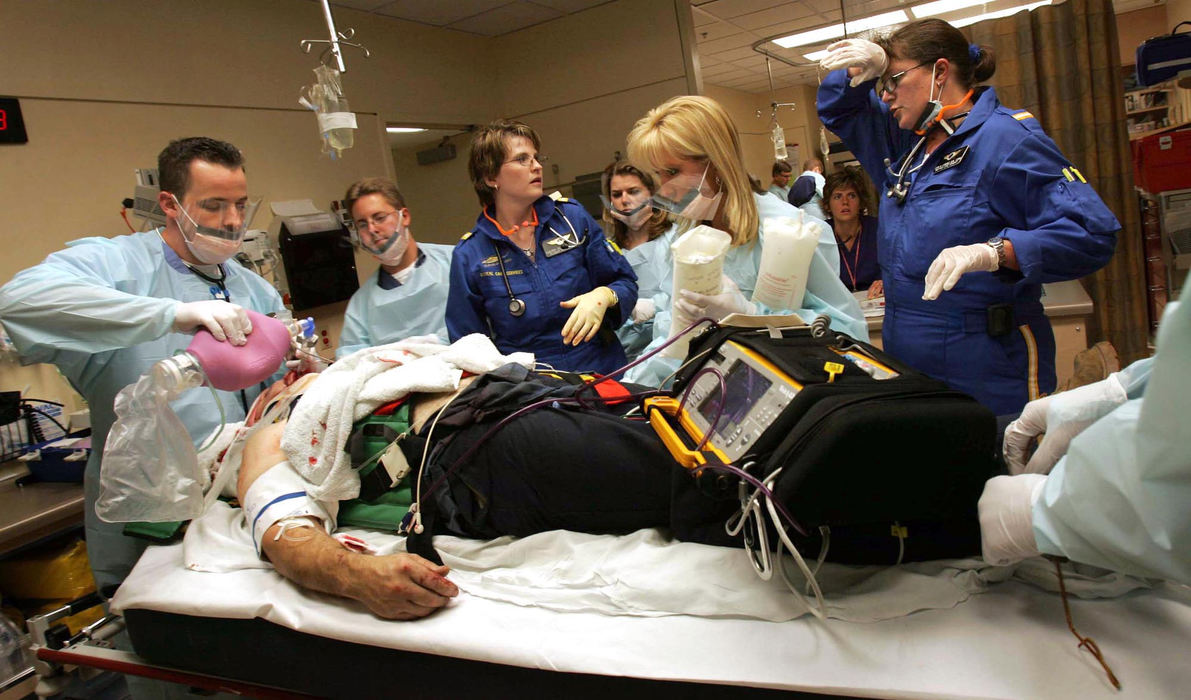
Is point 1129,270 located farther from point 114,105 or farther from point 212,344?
point 114,105

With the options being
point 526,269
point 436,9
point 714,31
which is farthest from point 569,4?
point 526,269

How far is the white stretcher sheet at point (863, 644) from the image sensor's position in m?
0.87

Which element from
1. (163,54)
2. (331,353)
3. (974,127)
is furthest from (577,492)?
(163,54)

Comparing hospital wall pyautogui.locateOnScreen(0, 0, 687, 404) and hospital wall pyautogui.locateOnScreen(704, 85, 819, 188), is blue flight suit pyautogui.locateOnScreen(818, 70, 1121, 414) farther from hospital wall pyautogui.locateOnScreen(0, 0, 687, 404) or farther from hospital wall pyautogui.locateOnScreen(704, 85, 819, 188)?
hospital wall pyautogui.locateOnScreen(704, 85, 819, 188)

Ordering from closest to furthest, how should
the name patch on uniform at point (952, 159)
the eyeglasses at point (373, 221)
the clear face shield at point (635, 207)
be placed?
the name patch on uniform at point (952, 159) < the eyeglasses at point (373, 221) < the clear face shield at point (635, 207)

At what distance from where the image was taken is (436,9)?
13.9 feet

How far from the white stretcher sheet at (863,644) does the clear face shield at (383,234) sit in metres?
1.59

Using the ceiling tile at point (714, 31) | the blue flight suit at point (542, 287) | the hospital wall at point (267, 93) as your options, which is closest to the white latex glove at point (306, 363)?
the blue flight suit at point (542, 287)

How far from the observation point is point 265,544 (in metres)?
1.45

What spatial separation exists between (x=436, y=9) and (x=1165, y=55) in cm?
371

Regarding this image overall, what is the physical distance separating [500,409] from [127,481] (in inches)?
33.1

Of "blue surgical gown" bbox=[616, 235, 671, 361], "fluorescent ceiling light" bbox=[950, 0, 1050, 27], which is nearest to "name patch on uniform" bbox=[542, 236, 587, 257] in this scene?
"blue surgical gown" bbox=[616, 235, 671, 361]

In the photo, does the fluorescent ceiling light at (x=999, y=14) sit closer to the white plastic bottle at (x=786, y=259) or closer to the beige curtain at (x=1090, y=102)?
the beige curtain at (x=1090, y=102)

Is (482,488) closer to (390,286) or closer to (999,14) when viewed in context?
(390,286)
